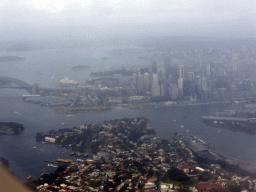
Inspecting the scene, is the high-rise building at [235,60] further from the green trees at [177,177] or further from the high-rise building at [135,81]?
the green trees at [177,177]

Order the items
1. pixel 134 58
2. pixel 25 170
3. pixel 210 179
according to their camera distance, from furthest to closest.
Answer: pixel 134 58
pixel 25 170
pixel 210 179

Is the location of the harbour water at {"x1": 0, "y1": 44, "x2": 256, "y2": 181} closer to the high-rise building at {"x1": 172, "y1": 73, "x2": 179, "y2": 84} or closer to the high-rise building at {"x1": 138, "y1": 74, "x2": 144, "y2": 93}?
the high-rise building at {"x1": 138, "y1": 74, "x2": 144, "y2": 93}

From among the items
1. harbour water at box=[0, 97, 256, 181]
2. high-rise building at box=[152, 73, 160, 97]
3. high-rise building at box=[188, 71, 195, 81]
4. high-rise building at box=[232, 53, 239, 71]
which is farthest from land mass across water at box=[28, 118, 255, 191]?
high-rise building at box=[232, 53, 239, 71]

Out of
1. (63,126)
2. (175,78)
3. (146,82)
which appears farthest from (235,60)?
(63,126)

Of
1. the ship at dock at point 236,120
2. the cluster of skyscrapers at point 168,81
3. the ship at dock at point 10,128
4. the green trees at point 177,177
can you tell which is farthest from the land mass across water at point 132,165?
the cluster of skyscrapers at point 168,81

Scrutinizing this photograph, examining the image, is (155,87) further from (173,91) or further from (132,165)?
(132,165)

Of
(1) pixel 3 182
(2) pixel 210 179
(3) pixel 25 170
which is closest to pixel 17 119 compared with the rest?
(3) pixel 25 170

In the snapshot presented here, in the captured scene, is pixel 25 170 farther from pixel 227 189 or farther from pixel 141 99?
pixel 141 99

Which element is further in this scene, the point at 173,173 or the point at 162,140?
the point at 162,140
